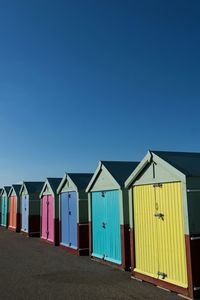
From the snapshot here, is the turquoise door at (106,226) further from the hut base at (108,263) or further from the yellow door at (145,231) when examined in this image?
the yellow door at (145,231)

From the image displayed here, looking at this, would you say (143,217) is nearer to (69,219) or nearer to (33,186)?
(69,219)

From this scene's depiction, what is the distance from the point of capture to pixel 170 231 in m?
9.61

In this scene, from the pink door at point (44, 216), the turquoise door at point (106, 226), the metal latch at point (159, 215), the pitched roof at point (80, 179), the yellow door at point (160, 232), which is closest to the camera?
the yellow door at point (160, 232)

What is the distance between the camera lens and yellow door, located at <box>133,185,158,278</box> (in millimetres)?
10406

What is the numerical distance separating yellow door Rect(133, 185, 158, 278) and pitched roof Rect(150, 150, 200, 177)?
1.03 meters

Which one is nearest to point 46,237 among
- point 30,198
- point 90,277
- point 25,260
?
point 30,198

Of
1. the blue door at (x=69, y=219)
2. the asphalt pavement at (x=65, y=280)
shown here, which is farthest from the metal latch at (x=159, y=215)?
the blue door at (x=69, y=219)

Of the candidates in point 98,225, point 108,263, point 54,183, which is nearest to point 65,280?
point 108,263

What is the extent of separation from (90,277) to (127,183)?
124 inches

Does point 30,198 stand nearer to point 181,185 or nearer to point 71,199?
point 71,199

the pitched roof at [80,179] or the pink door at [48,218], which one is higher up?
the pitched roof at [80,179]

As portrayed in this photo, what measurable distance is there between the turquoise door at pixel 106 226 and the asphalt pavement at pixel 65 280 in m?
0.51

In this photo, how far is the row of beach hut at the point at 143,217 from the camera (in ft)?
29.5

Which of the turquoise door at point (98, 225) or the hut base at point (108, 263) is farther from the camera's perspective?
the turquoise door at point (98, 225)
